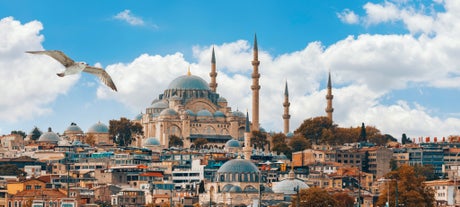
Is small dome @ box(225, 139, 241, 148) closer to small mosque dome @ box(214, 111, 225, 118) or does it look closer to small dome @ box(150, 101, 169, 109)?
small mosque dome @ box(214, 111, 225, 118)

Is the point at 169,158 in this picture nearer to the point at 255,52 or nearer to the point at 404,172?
the point at 255,52

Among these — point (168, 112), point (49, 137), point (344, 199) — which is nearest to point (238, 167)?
point (344, 199)

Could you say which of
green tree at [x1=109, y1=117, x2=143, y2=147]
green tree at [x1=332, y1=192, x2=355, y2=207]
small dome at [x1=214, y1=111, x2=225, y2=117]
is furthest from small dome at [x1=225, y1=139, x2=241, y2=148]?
green tree at [x1=332, y1=192, x2=355, y2=207]

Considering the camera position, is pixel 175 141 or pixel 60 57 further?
pixel 175 141

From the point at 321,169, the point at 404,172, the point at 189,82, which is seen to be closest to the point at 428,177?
the point at 321,169

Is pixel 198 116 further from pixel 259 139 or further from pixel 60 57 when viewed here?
pixel 60 57

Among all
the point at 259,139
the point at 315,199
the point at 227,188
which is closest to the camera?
the point at 315,199
